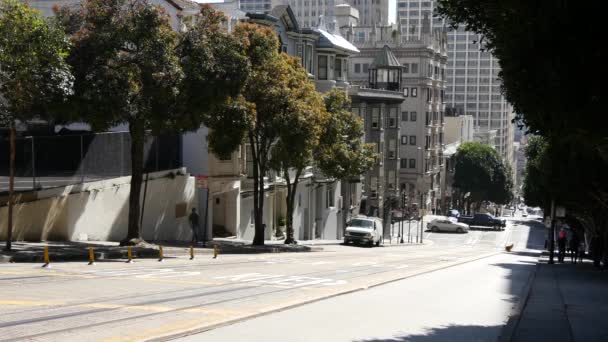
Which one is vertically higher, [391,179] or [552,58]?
[552,58]

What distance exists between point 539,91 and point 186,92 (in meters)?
17.0

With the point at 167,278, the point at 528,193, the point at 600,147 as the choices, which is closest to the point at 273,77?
the point at 167,278

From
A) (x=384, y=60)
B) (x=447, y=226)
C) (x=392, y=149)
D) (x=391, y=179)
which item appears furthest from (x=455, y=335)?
(x=391, y=179)

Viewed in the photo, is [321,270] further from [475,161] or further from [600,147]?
[475,161]

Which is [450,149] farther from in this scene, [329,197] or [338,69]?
[338,69]

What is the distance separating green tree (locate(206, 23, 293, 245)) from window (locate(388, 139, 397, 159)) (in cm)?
5154

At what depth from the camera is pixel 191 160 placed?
4538cm

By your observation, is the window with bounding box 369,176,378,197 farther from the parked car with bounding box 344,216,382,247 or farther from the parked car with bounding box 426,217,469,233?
the parked car with bounding box 344,216,382,247

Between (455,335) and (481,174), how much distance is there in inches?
4416

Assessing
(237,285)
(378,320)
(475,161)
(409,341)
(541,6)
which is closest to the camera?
(541,6)

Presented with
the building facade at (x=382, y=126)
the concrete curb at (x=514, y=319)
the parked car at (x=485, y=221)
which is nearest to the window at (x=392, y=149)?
the building facade at (x=382, y=126)

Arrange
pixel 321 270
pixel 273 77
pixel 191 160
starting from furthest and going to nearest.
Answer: pixel 191 160 → pixel 273 77 → pixel 321 270

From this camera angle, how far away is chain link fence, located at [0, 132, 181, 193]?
96.8 ft

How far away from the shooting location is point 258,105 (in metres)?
38.9
